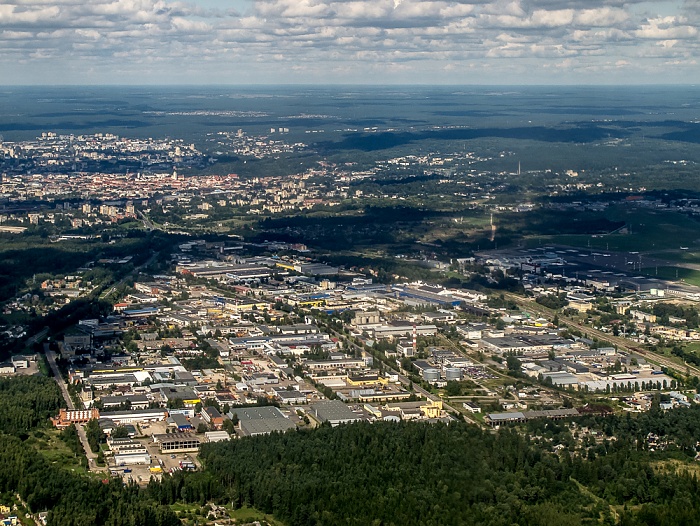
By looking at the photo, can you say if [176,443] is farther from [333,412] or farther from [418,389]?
[418,389]

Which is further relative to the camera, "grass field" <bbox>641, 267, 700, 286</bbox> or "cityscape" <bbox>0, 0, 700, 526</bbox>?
"grass field" <bbox>641, 267, 700, 286</bbox>

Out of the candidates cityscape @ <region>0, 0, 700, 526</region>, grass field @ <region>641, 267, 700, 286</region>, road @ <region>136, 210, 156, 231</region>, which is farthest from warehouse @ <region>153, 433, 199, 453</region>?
road @ <region>136, 210, 156, 231</region>

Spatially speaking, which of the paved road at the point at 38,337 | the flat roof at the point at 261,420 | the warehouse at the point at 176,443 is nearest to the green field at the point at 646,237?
the paved road at the point at 38,337

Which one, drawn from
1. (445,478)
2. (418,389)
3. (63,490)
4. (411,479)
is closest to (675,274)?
(418,389)

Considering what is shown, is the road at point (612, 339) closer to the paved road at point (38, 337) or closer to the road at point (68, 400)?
the paved road at point (38, 337)

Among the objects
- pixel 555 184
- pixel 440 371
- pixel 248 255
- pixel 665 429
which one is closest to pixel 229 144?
pixel 555 184

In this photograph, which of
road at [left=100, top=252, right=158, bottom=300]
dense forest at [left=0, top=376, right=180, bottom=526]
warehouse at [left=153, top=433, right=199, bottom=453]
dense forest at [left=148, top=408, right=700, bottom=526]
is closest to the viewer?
dense forest at [left=0, top=376, right=180, bottom=526]

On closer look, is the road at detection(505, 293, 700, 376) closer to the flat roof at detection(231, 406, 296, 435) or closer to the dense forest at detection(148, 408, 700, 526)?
the dense forest at detection(148, 408, 700, 526)
